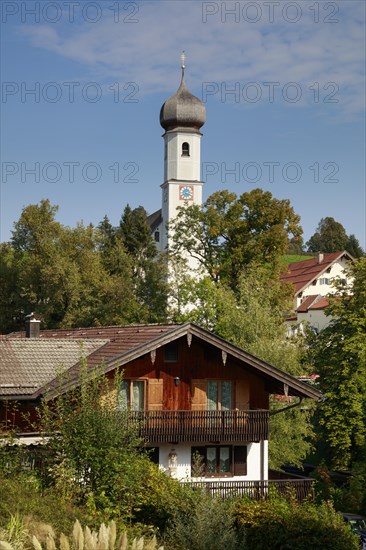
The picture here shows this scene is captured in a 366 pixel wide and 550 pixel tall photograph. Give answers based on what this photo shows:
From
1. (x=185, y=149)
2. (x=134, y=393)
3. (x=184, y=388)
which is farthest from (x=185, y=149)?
(x=134, y=393)

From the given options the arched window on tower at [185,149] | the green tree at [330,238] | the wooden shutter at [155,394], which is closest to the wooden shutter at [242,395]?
the wooden shutter at [155,394]

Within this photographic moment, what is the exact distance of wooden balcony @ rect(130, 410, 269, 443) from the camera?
84.5ft

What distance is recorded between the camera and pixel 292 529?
51.1 feet

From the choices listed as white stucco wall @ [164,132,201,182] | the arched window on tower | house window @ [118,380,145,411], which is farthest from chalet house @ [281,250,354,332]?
house window @ [118,380,145,411]

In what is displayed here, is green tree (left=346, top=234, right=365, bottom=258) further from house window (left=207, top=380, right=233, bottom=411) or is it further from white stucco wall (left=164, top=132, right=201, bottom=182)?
house window (left=207, top=380, right=233, bottom=411)

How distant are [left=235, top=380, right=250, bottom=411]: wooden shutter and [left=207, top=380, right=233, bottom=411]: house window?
0.66 feet

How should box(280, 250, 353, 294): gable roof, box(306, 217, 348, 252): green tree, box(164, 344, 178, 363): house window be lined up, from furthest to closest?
box(306, 217, 348, 252): green tree < box(280, 250, 353, 294): gable roof < box(164, 344, 178, 363): house window

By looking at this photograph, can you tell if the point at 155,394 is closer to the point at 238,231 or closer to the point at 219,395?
the point at 219,395

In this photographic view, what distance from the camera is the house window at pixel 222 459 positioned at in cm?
2734

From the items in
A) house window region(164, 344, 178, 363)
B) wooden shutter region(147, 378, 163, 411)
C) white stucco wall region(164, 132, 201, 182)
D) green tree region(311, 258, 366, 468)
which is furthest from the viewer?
white stucco wall region(164, 132, 201, 182)

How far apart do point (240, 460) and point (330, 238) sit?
125128 mm

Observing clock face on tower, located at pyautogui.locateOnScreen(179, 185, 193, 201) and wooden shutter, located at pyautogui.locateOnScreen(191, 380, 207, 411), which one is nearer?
wooden shutter, located at pyautogui.locateOnScreen(191, 380, 207, 411)

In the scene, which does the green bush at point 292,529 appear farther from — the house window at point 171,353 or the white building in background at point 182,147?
the white building in background at point 182,147

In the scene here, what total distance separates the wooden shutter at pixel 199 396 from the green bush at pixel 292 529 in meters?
10.1
